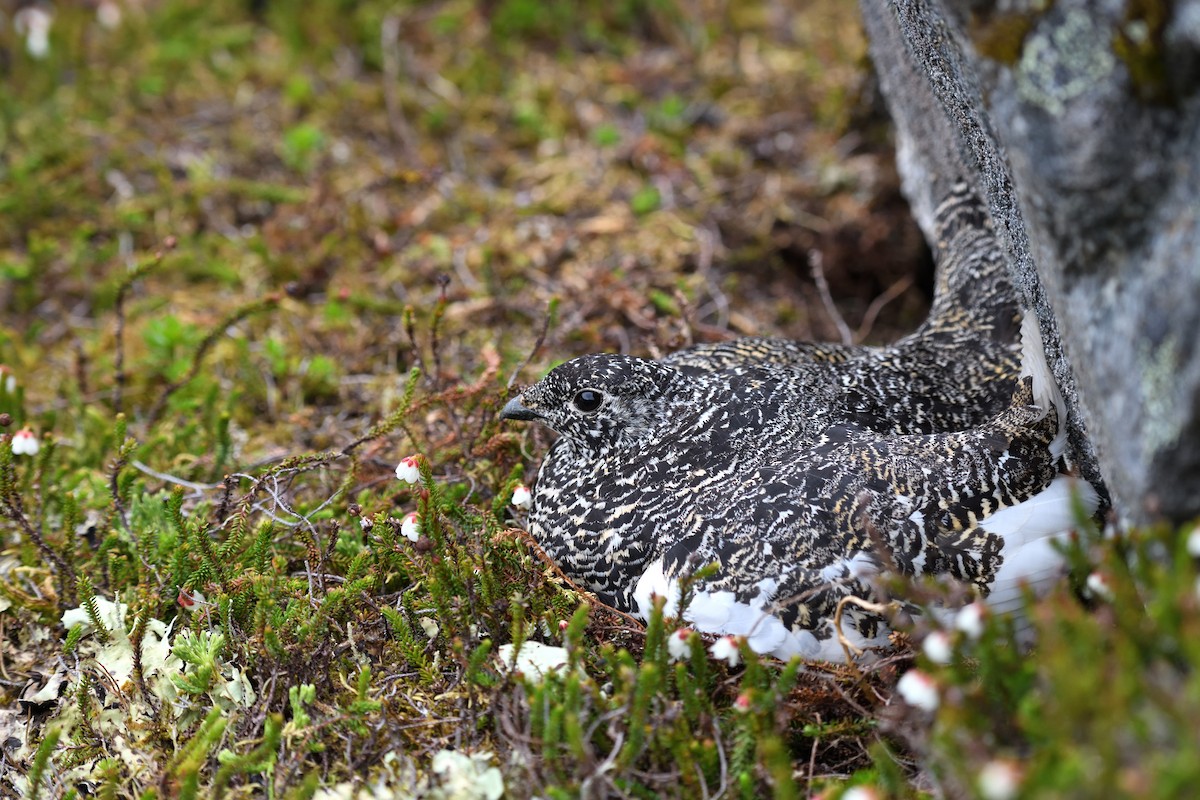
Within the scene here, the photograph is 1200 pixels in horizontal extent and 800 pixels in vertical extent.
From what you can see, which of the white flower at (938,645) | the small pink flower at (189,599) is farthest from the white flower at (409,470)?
the white flower at (938,645)

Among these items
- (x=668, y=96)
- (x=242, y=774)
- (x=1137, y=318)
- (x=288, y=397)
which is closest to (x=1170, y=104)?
(x=1137, y=318)

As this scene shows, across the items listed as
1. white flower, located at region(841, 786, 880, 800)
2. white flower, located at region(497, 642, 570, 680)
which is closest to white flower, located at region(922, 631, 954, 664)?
white flower, located at region(841, 786, 880, 800)

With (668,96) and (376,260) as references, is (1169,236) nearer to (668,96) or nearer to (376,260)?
(376,260)

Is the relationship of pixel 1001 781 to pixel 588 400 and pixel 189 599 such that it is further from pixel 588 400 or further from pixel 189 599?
pixel 189 599

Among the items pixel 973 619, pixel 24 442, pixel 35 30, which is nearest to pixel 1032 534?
pixel 973 619

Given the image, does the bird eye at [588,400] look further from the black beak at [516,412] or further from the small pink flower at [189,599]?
the small pink flower at [189,599]

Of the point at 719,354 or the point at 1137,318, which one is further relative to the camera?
the point at 719,354

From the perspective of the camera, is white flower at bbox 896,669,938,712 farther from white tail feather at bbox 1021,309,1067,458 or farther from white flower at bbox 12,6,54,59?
white flower at bbox 12,6,54,59
